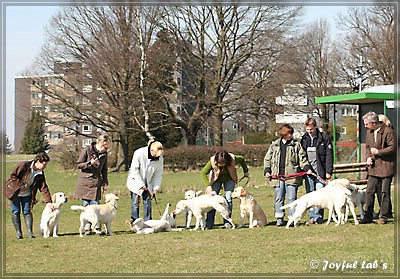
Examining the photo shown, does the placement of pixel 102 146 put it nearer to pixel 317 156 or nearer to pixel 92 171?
pixel 92 171

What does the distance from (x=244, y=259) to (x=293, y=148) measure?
12.4 ft

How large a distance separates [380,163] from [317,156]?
4.16 feet

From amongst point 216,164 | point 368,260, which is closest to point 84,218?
point 216,164

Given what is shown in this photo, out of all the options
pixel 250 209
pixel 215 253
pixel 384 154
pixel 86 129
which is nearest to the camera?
pixel 215 253

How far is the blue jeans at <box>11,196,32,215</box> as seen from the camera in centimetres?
1034

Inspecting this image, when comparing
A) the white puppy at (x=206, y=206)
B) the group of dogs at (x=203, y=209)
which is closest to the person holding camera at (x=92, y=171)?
the group of dogs at (x=203, y=209)

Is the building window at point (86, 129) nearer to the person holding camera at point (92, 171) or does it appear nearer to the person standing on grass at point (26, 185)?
the person holding camera at point (92, 171)

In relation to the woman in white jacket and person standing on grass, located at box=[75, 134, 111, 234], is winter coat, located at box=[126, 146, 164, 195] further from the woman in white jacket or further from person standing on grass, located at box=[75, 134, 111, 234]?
person standing on grass, located at box=[75, 134, 111, 234]

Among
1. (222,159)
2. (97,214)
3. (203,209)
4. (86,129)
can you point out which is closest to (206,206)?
(203,209)

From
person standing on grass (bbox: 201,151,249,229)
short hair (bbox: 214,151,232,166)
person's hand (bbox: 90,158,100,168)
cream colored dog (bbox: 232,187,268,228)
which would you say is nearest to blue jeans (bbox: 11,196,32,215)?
person's hand (bbox: 90,158,100,168)

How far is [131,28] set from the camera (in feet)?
118

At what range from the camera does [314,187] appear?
1166 cm

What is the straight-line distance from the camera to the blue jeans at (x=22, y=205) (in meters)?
10.3

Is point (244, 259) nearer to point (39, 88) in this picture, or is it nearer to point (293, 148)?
point (293, 148)
